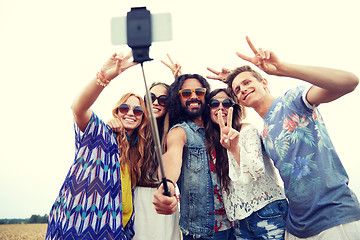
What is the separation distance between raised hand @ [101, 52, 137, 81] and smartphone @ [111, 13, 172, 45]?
0.68m

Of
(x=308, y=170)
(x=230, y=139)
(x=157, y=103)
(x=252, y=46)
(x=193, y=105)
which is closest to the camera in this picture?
(x=308, y=170)

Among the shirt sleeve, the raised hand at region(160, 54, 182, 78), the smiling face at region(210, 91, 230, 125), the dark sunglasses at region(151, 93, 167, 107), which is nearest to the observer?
the shirt sleeve

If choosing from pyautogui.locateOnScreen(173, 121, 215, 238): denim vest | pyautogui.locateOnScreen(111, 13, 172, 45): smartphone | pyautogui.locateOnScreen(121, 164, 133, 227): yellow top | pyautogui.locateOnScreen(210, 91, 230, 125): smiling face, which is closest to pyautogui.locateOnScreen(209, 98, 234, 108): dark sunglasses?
pyautogui.locateOnScreen(210, 91, 230, 125): smiling face

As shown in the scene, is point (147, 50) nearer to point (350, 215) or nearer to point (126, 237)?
point (126, 237)

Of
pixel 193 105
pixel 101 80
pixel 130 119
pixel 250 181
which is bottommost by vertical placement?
pixel 250 181

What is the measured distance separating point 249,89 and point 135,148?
1549mm

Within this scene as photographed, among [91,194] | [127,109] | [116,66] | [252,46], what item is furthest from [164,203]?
[252,46]

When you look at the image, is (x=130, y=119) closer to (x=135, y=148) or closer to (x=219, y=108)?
(x=135, y=148)

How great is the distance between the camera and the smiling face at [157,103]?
3938 millimetres

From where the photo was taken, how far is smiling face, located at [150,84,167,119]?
12.9 feet

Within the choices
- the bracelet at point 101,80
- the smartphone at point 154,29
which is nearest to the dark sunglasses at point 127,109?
the bracelet at point 101,80

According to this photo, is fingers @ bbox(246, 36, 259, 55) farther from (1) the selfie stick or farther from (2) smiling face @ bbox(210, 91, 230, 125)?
(1) the selfie stick

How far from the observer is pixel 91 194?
265 centimetres

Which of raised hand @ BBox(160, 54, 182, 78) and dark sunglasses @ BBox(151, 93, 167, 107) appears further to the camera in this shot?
raised hand @ BBox(160, 54, 182, 78)
